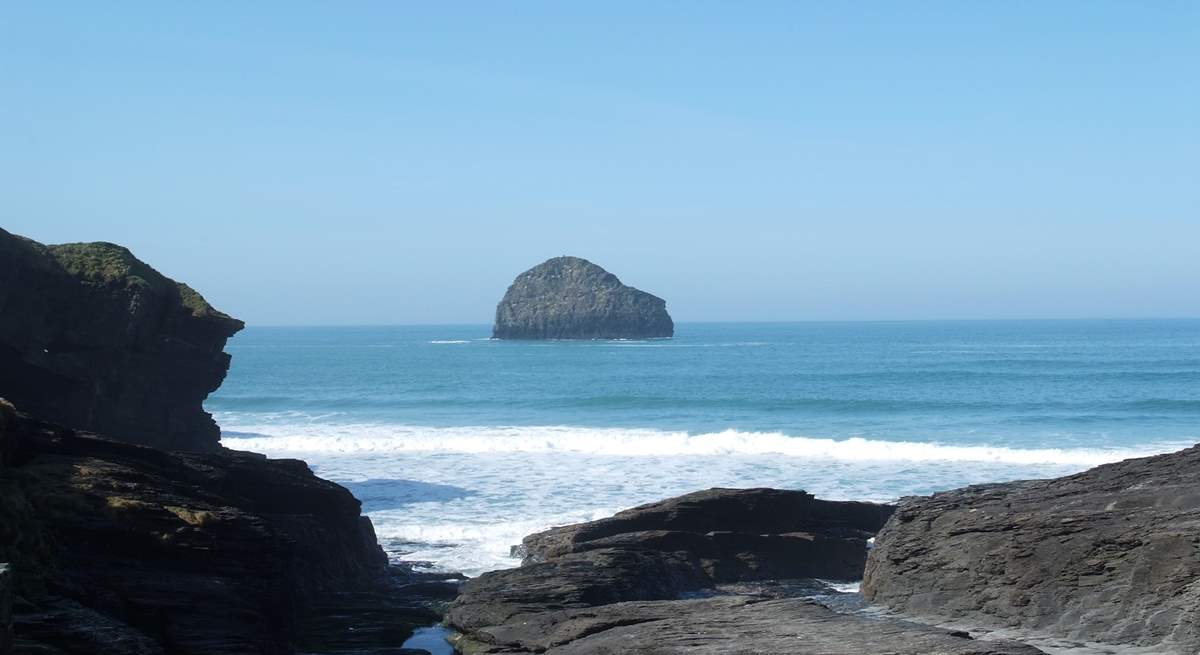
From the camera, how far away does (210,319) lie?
92.0 feet

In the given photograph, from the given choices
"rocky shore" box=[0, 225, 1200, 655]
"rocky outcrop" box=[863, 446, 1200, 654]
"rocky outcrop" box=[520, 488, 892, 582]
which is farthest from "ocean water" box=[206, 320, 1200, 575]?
"rocky outcrop" box=[863, 446, 1200, 654]

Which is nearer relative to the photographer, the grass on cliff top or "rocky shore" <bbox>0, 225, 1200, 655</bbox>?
"rocky shore" <bbox>0, 225, 1200, 655</bbox>

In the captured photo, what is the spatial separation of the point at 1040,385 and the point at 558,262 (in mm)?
127250

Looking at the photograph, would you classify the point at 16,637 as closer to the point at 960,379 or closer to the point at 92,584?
the point at 92,584

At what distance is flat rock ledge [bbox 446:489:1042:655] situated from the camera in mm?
12102

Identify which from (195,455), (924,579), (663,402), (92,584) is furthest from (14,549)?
(663,402)

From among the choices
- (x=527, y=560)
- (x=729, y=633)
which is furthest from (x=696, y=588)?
(x=729, y=633)

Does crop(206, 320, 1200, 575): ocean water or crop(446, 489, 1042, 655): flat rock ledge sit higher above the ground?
crop(446, 489, 1042, 655): flat rock ledge

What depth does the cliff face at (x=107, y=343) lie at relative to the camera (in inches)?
895

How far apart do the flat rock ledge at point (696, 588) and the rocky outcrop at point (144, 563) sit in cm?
210

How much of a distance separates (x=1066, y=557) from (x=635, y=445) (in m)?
34.0

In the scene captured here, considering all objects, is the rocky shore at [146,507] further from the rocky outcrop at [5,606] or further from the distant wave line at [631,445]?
the distant wave line at [631,445]

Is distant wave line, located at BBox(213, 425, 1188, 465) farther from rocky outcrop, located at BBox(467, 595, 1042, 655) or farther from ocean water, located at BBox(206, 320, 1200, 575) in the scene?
rocky outcrop, located at BBox(467, 595, 1042, 655)

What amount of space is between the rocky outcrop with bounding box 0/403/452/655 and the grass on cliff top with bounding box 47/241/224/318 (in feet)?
27.7
